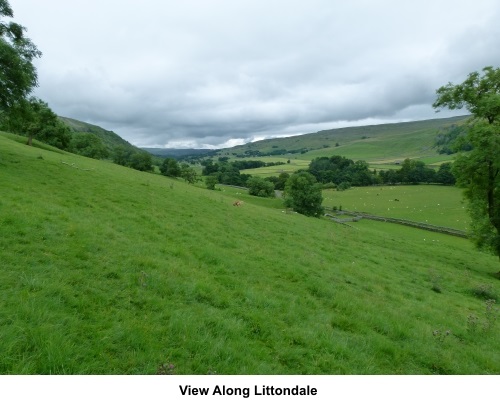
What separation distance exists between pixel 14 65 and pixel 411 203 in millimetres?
112008

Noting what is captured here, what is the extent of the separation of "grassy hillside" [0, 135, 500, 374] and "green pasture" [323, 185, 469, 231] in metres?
74.2

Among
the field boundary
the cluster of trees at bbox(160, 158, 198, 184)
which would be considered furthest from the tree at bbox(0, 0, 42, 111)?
the cluster of trees at bbox(160, 158, 198, 184)

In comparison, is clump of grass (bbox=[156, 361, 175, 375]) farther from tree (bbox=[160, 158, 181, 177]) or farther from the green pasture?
tree (bbox=[160, 158, 181, 177])

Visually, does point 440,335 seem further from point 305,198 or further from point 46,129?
point 46,129

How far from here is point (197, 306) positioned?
309 inches

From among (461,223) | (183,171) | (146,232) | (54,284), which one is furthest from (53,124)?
(461,223)

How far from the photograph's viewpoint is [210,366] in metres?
5.64

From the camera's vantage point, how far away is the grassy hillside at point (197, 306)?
223 inches

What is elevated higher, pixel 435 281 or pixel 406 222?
pixel 435 281

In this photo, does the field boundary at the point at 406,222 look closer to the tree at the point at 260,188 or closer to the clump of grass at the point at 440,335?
the tree at the point at 260,188

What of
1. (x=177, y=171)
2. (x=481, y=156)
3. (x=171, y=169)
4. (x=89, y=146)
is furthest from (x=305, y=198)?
(x=89, y=146)

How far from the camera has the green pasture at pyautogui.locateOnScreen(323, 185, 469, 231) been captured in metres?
83.7
